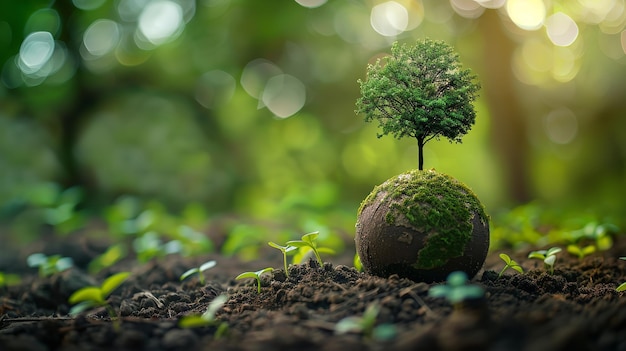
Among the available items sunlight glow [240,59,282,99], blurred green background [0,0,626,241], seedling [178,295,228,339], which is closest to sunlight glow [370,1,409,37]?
blurred green background [0,0,626,241]

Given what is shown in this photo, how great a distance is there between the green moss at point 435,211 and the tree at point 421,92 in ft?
1.26

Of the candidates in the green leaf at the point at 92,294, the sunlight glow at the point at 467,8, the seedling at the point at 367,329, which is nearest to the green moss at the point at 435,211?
the seedling at the point at 367,329

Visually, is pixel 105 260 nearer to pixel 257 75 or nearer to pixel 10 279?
pixel 10 279

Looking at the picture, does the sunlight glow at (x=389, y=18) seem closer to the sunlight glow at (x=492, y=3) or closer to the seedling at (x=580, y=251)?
the sunlight glow at (x=492, y=3)

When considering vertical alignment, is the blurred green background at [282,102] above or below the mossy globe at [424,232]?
above

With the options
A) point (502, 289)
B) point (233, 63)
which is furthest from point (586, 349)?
point (233, 63)

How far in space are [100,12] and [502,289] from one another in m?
12.0

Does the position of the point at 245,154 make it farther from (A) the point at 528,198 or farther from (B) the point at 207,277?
(B) the point at 207,277

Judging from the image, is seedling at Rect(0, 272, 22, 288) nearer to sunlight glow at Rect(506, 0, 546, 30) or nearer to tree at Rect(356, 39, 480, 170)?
tree at Rect(356, 39, 480, 170)

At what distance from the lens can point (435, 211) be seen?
12.7 feet

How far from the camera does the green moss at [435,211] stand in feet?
12.5

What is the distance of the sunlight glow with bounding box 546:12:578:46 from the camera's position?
11961 millimetres

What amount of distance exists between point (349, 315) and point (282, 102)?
11.0m

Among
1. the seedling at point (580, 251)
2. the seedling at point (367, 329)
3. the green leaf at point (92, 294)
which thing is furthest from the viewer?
the seedling at point (580, 251)
